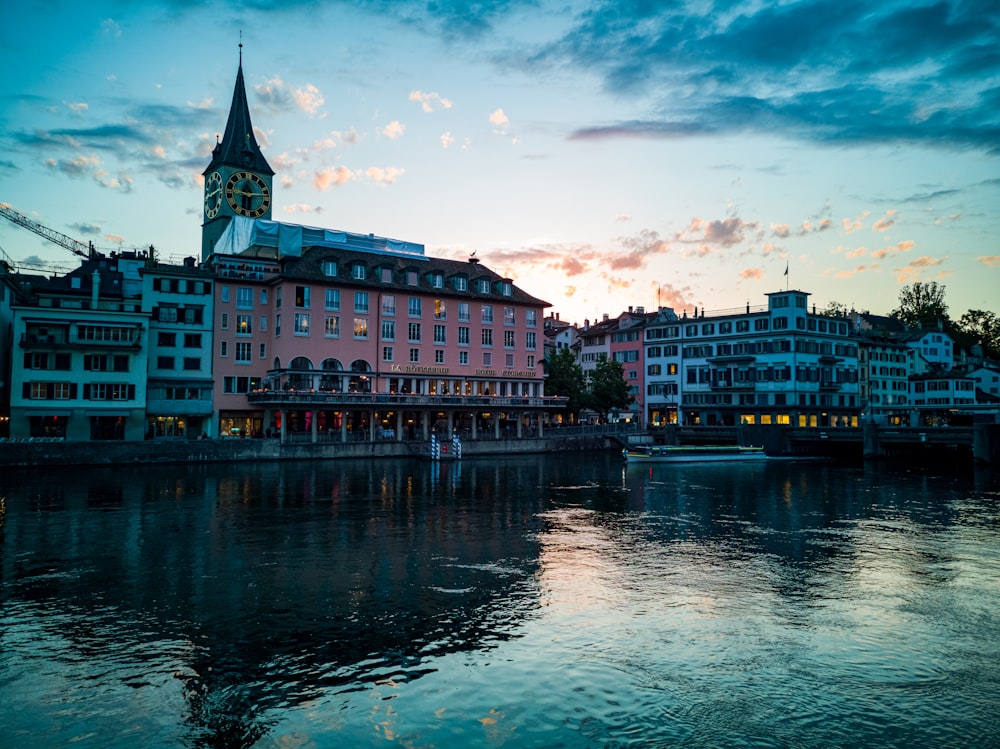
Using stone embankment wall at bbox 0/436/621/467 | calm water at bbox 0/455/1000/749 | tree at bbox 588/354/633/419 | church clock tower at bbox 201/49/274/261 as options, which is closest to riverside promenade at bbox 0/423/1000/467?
stone embankment wall at bbox 0/436/621/467

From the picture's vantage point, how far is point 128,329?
245 feet

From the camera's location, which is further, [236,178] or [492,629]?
[236,178]

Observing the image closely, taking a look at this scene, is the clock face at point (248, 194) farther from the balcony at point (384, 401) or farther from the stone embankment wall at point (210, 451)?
the stone embankment wall at point (210, 451)

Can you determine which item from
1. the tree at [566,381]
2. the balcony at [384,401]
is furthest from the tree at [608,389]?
the balcony at [384,401]

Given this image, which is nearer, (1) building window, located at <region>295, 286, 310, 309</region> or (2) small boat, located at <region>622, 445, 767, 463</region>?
(2) small boat, located at <region>622, 445, 767, 463</region>

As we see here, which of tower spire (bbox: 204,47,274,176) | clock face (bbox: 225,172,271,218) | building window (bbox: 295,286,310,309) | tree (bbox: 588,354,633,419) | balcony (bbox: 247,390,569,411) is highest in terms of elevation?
tower spire (bbox: 204,47,274,176)

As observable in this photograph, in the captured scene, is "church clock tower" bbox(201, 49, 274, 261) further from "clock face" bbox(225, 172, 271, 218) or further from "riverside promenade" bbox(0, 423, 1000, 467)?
"riverside promenade" bbox(0, 423, 1000, 467)

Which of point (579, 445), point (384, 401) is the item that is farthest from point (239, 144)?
point (579, 445)

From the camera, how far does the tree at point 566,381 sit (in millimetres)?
110562

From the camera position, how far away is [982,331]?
532ft

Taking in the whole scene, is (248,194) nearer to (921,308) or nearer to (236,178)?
(236,178)

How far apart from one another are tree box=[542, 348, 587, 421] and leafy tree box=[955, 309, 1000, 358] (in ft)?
315

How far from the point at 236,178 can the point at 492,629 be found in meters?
97.1

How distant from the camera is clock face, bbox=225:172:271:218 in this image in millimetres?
102625
